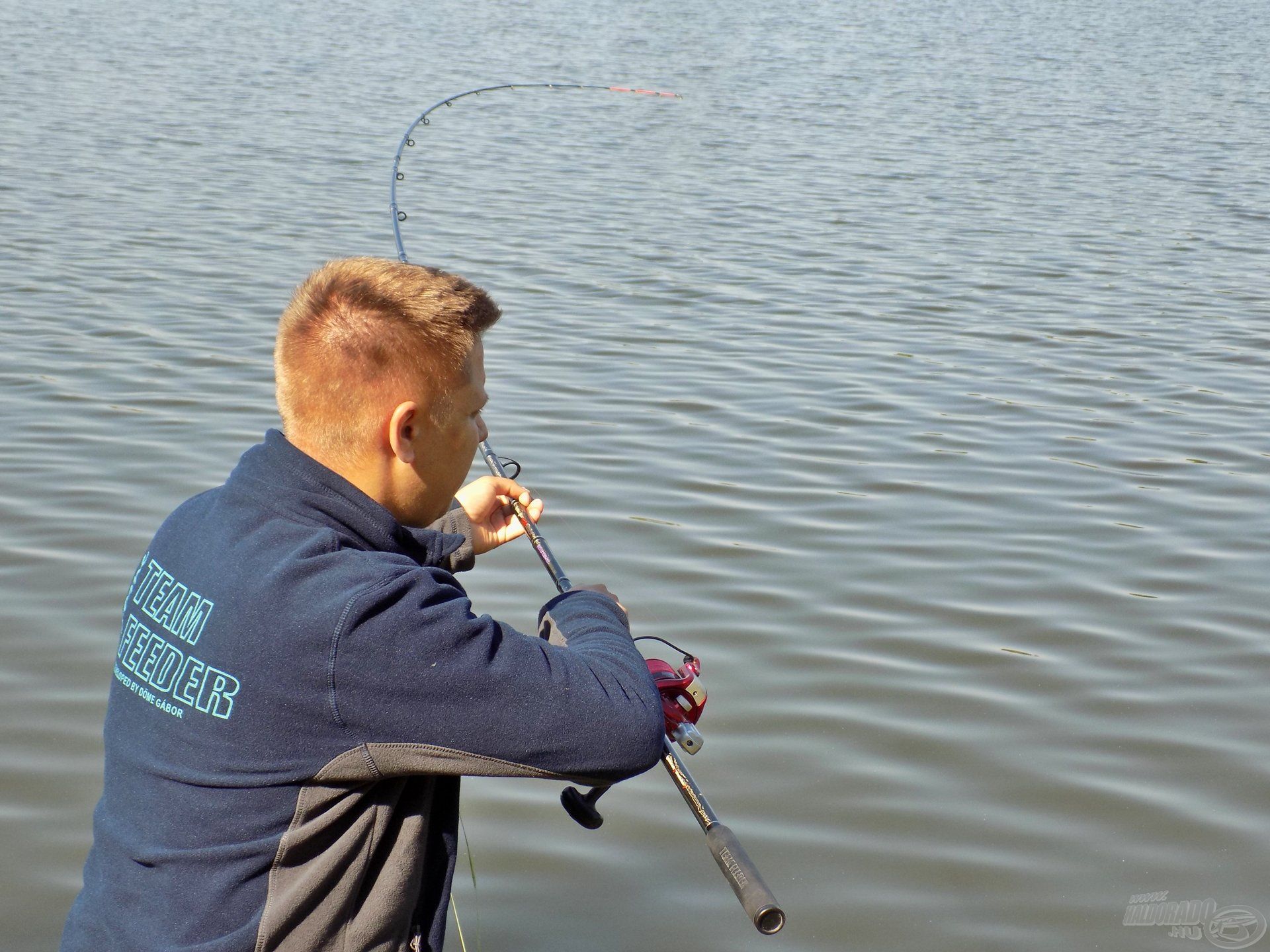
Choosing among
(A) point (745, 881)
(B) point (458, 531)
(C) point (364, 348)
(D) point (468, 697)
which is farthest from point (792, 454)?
(D) point (468, 697)

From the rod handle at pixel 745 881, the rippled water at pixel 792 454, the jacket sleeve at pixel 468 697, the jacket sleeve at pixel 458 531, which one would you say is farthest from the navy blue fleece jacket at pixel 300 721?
the rippled water at pixel 792 454

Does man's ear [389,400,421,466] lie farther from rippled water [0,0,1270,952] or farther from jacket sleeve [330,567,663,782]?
rippled water [0,0,1270,952]

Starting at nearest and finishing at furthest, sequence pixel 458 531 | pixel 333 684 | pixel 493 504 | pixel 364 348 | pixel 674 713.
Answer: pixel 333 684 < pixel 364 348 < pixel 674 713 < pixel 458 531 < pixel 493 504

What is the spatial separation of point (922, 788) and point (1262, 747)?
3.11 ft

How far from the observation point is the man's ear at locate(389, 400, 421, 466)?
6.59ft

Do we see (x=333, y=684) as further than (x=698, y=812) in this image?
No

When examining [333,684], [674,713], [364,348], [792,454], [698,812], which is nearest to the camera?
[333,684]

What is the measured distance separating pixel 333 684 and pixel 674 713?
2.35ft

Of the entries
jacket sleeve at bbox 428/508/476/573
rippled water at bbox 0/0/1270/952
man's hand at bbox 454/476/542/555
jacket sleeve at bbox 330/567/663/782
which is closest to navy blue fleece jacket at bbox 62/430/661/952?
jacket sleeve at bbox 330/567/663/782

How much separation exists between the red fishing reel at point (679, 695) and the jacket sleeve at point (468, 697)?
1.03 ft

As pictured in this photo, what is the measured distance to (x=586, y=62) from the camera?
20156 mm

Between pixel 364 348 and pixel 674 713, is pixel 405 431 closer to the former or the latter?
pixel 364 348

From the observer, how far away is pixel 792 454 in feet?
20.1

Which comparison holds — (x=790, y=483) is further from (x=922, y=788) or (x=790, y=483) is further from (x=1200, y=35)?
(x=1200, y=35)
